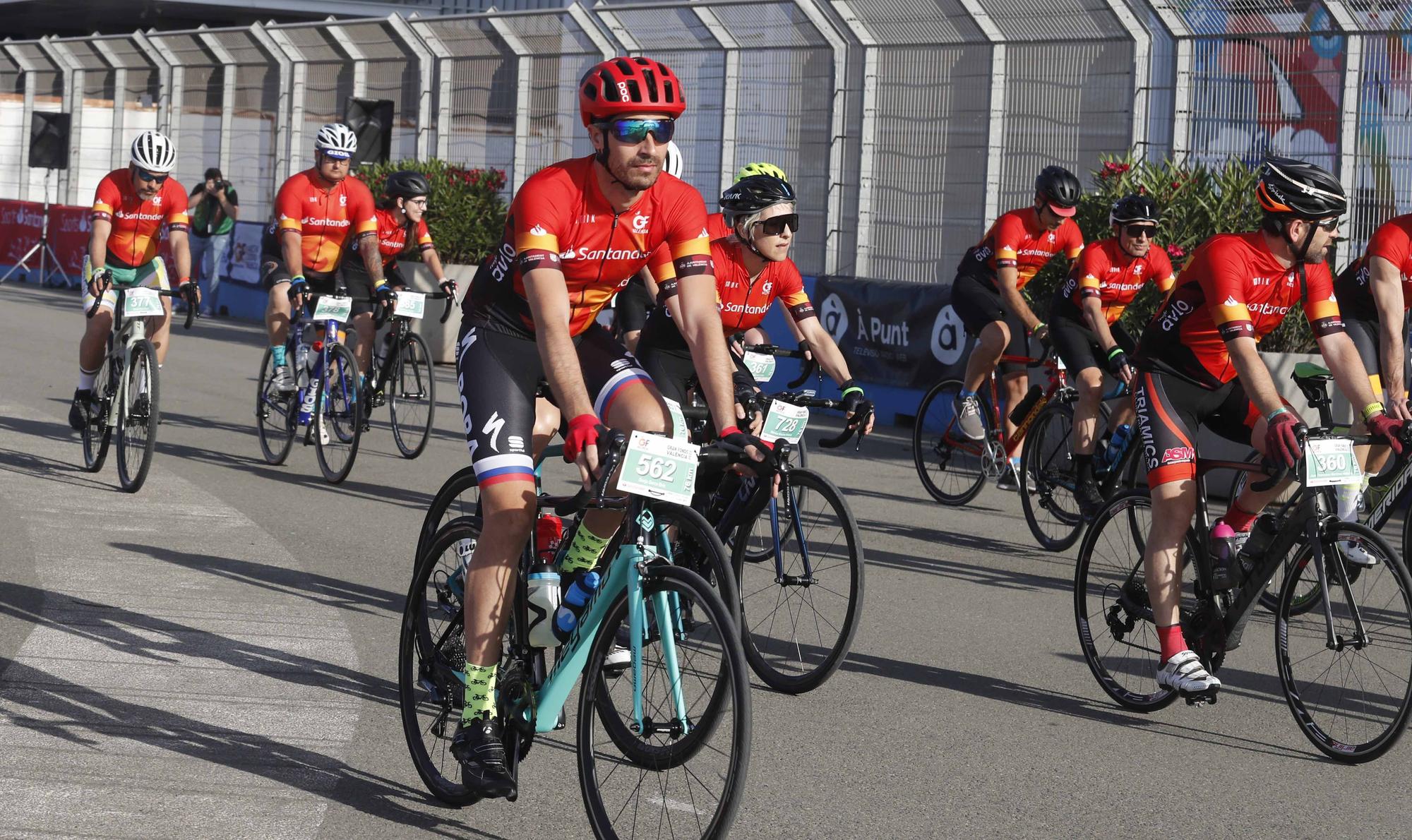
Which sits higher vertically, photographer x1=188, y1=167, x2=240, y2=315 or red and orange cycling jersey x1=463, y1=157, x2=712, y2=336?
photographer x1=188, y1=167, x2=240, y2=315

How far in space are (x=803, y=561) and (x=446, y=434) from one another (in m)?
7.62

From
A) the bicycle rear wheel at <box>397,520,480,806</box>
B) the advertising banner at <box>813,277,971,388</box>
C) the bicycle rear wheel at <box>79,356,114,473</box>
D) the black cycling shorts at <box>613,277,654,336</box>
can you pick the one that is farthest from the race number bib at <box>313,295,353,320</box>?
the bicycle rear wheel at <box>397,520,480,806</box>

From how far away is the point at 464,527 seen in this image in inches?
195

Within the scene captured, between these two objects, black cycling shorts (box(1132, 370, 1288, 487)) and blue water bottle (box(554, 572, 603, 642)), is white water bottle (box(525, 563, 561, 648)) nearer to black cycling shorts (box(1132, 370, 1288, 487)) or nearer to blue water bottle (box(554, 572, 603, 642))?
blue water bottle (box(554, 572, 603, 642))

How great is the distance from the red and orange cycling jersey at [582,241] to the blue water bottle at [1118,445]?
4782mm

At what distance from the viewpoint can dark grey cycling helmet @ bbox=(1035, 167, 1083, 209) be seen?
34.9ft

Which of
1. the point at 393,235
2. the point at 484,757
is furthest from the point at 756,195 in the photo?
the point at 393,235

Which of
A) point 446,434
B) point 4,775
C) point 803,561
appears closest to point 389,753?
point 4,775

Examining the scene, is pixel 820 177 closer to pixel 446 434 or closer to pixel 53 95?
pixel 446 434

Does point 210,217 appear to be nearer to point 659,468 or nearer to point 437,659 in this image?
point 437,659

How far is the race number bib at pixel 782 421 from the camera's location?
6863 millimetres

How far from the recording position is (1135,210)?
9.94 m

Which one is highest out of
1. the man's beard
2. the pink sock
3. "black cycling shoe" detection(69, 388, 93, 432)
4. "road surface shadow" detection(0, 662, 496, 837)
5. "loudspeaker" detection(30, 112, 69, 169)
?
"loudspeaker" detection(30, 112, 69, 169)

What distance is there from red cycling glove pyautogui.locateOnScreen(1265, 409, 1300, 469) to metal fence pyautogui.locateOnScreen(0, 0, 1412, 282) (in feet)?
27.4
